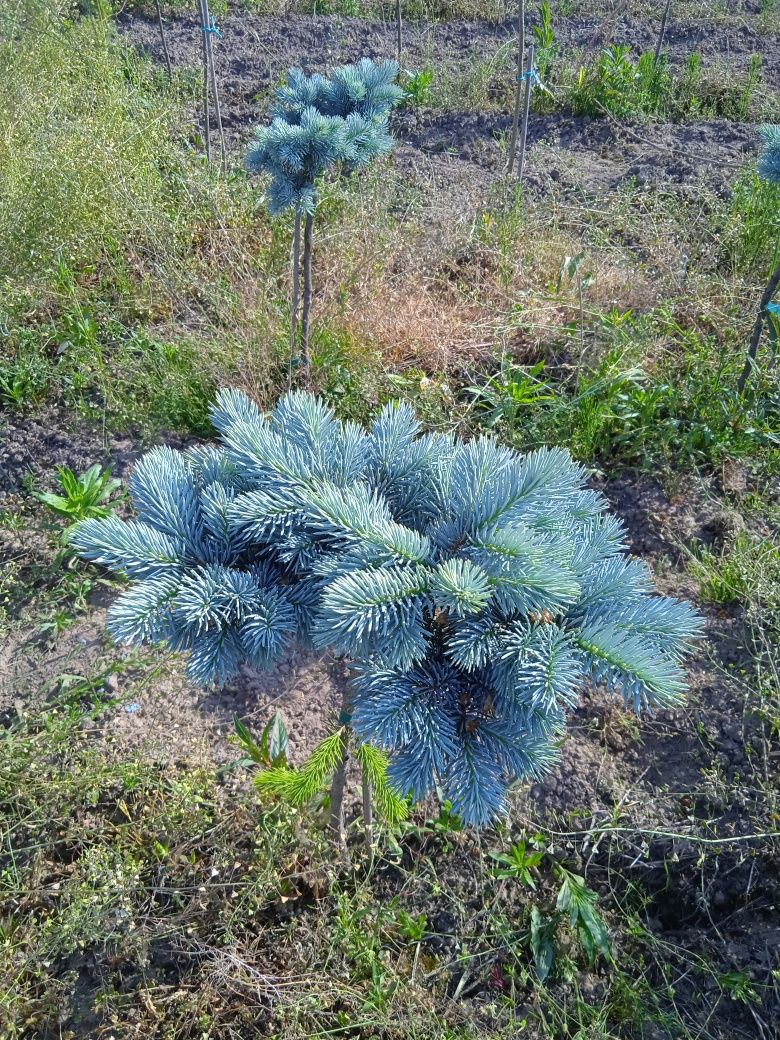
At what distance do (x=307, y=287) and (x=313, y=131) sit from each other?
2.04 feet

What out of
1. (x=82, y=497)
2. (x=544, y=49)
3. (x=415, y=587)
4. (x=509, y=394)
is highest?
(x=544, y=49)

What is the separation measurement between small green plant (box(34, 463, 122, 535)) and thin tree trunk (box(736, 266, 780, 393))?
244cm

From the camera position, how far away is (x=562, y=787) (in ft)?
7.25

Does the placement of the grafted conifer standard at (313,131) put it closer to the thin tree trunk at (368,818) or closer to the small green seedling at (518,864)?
the thin tree trunk at (368,818)

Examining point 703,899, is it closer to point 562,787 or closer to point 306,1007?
point 562,787

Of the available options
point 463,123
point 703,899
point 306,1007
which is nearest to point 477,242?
point 463,123

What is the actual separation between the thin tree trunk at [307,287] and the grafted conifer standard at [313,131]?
17cm

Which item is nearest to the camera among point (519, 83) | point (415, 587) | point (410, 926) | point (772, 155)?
point (415, 587)

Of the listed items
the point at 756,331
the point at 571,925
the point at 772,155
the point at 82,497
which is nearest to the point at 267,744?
the point at 571,925

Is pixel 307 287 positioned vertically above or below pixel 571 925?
above

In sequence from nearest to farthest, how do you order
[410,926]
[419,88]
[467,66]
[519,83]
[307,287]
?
[410,926], [307,287], [519,83], [419,88], [467,66]

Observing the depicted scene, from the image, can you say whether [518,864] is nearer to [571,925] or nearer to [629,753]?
[571,925]

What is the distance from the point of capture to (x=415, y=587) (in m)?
1.17

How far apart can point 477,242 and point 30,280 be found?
83.9 inches
